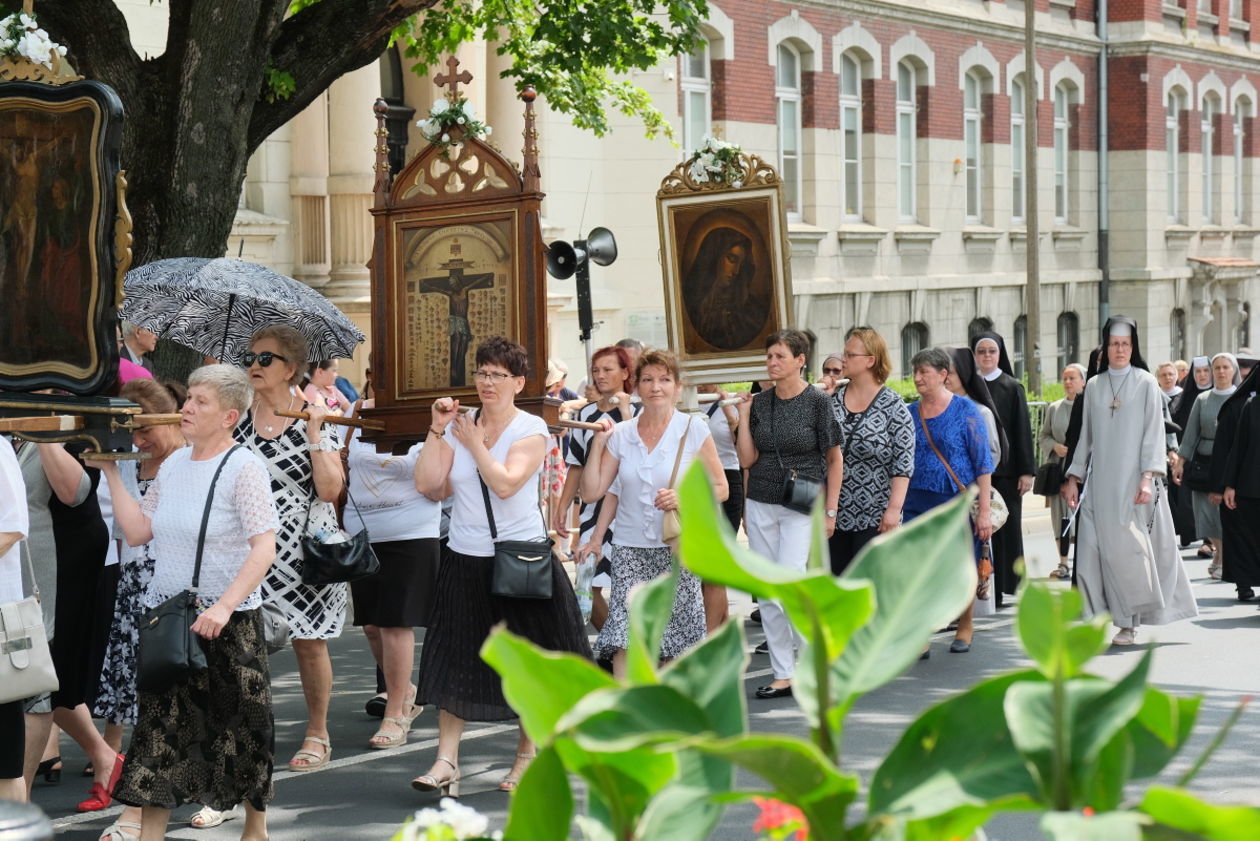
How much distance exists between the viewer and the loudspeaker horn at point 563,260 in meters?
15.2

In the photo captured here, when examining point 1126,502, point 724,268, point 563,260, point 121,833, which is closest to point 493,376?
point 121,833

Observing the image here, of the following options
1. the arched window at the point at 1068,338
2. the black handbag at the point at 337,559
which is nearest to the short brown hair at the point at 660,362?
the black handbag at the point at 337,559

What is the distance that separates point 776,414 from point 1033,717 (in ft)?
28.3

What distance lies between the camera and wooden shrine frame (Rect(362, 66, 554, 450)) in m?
8.99

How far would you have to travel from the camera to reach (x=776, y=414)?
9.66 meters

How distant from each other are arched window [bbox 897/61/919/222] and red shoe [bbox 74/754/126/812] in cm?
2485

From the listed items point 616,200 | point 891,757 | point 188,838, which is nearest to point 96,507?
point 188,838

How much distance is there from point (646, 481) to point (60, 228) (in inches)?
112

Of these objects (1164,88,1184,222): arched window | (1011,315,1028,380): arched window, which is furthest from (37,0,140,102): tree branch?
(1164,88,1184,222): arched window

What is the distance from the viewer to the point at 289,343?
302 inches

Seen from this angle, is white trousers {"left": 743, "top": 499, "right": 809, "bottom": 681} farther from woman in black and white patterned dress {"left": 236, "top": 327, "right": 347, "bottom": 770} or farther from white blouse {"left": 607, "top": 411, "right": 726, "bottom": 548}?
woman in black and white patterned dress {"left": 236, "top": 327, "right": 347, "bottom": 770}

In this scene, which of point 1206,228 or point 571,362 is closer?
point 571,362

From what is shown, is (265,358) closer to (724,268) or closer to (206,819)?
(206,819)

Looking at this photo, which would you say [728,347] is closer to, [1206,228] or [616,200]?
[616,200]
